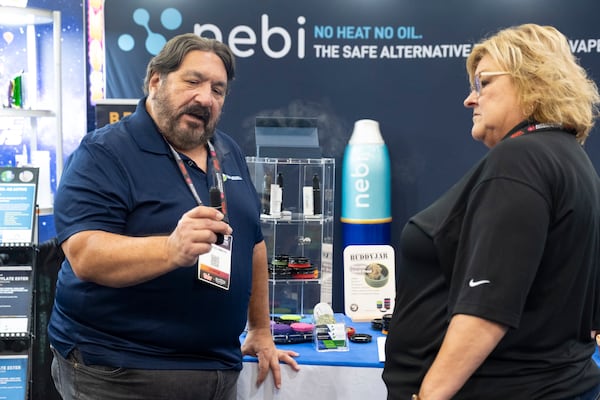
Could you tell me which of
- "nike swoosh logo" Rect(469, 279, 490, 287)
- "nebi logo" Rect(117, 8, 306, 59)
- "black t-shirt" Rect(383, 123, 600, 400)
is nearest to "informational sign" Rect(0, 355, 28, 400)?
"nebi logo" Rect(117, 8, 306, 59)

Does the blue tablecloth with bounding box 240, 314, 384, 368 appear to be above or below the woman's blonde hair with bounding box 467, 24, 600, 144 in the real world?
below

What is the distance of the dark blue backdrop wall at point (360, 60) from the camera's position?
4316 mm

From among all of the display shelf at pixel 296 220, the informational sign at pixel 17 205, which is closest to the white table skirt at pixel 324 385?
the display shelf at pixel 296 220

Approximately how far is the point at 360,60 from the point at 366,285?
6.52ft

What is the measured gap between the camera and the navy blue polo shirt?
1678 mm

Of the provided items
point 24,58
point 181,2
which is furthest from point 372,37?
point 24,58

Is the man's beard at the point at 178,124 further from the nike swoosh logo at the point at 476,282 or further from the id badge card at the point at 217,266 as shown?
the nike swoosh logo at the point at 476,282

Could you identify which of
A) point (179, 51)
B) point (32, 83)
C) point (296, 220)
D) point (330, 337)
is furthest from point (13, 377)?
point (179, 51)

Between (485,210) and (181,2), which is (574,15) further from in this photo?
(485,210)

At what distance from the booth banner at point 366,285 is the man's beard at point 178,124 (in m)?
1.16

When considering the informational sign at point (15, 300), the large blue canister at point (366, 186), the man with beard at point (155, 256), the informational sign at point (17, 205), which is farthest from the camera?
the large blue canister at point (366, 186)

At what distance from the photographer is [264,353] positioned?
2238 millimetres

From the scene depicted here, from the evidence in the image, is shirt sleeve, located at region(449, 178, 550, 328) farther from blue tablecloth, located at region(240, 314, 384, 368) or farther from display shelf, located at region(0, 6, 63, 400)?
display shelf, located at region(0, 6, 63, 400)

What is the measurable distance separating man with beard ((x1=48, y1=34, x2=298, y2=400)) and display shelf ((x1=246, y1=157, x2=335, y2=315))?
3.92 feet
